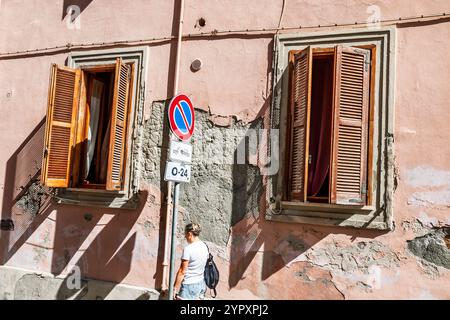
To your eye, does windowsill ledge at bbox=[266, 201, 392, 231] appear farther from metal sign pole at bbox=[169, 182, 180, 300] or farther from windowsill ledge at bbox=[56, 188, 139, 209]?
windowsill ledge at bbox=[56, 188, 139, 209]

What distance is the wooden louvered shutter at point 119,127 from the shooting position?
19.4 feet

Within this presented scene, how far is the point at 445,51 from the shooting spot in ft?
16.0

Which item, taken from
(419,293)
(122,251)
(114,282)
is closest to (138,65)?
(122,251)

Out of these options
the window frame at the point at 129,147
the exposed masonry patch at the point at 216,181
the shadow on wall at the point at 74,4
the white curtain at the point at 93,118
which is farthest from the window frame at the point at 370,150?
the shadow on wall at the point at 74,4

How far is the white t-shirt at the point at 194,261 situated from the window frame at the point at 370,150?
1017 millimetres

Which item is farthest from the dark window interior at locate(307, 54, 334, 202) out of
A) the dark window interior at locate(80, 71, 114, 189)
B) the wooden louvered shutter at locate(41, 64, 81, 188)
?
the wooden louvered shutter at locate(41, 64, 81, 188)

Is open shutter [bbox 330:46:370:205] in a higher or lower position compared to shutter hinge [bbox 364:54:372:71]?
lower

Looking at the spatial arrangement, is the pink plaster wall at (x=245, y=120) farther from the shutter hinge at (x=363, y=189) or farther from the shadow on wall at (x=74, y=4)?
the shutter hinge at (x=363, y=189)

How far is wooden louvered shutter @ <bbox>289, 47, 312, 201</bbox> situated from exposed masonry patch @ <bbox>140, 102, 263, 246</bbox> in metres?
0.47

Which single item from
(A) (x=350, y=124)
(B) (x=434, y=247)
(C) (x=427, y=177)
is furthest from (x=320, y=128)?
(B) (x=434, y=247)

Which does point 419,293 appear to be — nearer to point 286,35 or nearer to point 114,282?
point 286,35

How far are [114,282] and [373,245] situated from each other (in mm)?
3544

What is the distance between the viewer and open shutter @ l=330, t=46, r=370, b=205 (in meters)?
4.90

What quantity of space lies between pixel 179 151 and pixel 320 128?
1.81m
